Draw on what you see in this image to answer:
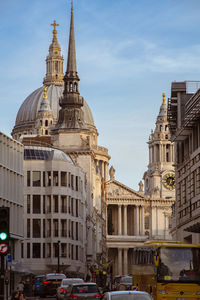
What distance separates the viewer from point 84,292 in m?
43.2

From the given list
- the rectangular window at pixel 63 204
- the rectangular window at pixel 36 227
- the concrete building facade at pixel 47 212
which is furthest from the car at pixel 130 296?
the rectangular window at pixel 63 204

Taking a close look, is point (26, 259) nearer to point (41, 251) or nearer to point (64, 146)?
point (41, 251)

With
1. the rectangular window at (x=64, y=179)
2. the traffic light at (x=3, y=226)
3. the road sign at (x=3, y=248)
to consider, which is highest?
the rectangular window at (x=64, y=179)

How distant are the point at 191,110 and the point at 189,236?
47.0 ft

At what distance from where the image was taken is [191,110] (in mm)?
69250

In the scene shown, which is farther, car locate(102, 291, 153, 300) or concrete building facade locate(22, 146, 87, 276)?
concrete building facade locate(22, 146, 87, 276)

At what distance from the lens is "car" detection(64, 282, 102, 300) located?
42750 mm

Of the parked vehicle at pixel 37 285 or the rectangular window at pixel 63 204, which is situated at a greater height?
the rectangular window at pixel 63 204

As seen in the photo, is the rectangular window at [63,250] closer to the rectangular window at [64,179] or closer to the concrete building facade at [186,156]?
the rectangular window at [64,179]

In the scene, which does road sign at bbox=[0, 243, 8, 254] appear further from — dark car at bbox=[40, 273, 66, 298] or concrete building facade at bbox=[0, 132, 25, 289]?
concrete building facade at bbox=[0, 132, 25, 289]

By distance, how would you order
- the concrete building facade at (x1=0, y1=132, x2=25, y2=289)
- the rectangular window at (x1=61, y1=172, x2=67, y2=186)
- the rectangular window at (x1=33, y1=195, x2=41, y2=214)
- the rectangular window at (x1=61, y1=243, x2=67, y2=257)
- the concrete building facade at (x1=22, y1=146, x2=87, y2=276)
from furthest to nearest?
the rectangular window at (x1=61, y1=172, x2=67, y2=186), the rectangular window at (x1=61, y1=243, x2=67, y2=257), the rectangular window at (x1=33, y1=195, x2=41, y2=214), the concrete building facade at (x1=22, y1=146, x2=87, y2=276), the concrete building facade at (x1=0, y1=132, x2=25, y2=289)

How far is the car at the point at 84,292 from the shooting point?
4275 cm

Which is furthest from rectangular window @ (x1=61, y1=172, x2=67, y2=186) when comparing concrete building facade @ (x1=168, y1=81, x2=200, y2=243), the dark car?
the dark car

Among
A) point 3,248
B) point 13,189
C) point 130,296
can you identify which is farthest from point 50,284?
point 130,296
